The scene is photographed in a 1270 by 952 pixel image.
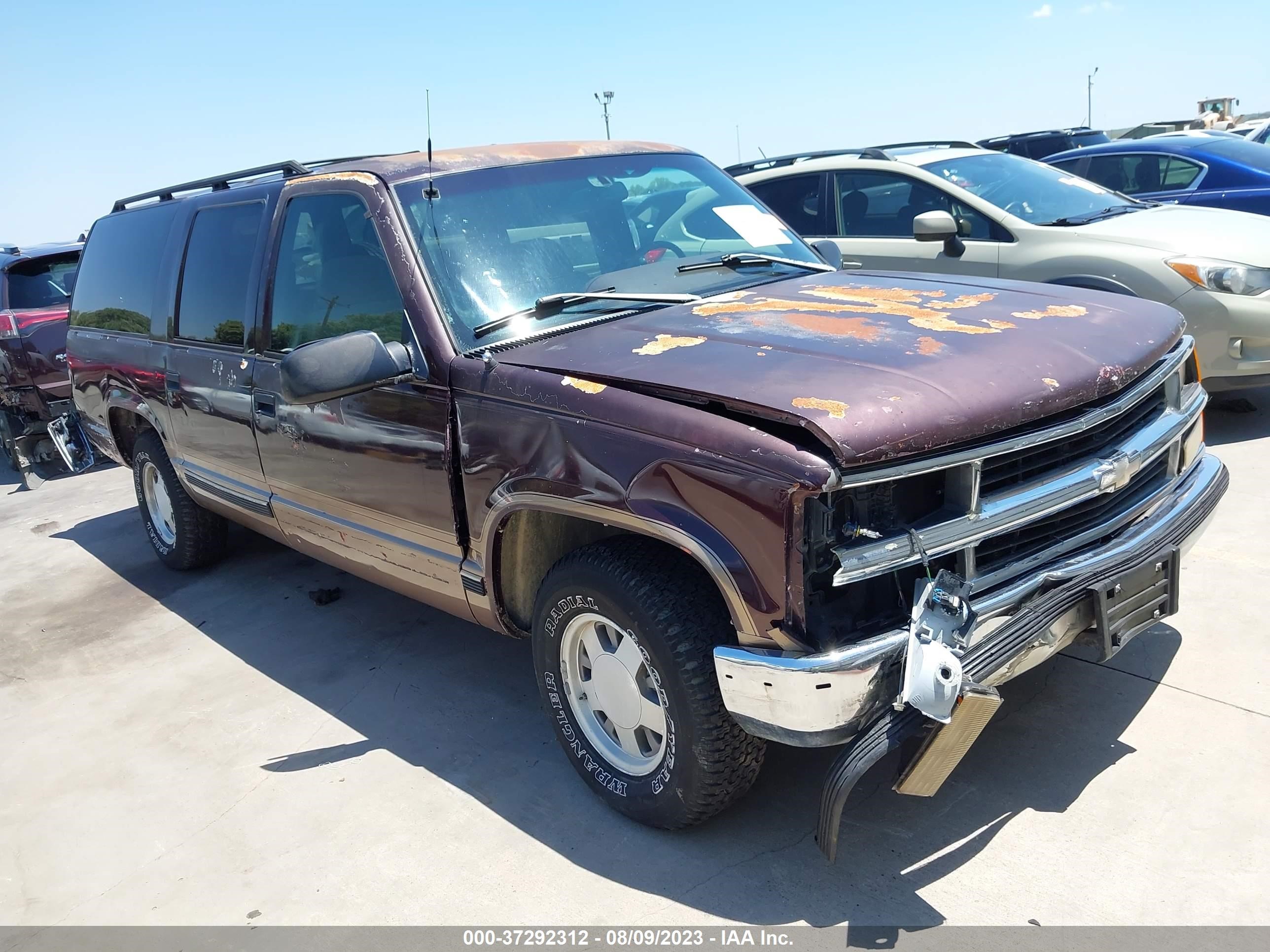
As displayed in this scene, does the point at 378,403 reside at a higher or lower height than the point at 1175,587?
higher

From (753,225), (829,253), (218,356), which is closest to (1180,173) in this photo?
(829,253)

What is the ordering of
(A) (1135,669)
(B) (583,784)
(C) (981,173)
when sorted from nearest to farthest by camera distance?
(B) (583,784) → (A) (1135,669) → (C) (981,173)

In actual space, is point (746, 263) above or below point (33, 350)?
above

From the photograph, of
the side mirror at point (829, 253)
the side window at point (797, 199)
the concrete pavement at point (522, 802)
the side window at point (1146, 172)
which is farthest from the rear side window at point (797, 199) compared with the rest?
the side window at point (1146, 172)

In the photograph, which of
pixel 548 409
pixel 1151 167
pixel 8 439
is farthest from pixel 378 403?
pixel 1151 167

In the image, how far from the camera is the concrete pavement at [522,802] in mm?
2711

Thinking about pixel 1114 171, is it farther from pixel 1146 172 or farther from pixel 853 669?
pixel 853 669

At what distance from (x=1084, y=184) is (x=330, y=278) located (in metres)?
5.77

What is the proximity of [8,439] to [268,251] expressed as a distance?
649cm

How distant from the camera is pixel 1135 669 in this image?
3.59 meters

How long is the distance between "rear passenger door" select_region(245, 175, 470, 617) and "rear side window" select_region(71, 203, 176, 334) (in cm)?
148

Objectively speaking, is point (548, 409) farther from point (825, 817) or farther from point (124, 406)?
point (124, 406)

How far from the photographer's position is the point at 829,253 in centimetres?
446

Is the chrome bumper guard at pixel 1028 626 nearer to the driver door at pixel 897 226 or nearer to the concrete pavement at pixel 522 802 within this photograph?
the concrete pavement at pixel 522 802
